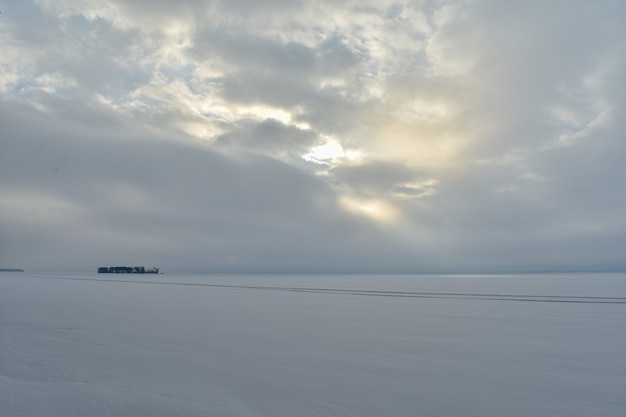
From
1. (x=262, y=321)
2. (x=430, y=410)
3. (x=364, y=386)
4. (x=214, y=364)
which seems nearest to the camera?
(x=430, y=410)

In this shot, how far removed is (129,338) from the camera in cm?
1305

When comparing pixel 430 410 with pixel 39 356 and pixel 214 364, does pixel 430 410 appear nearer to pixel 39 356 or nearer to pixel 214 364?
pixel 214 364

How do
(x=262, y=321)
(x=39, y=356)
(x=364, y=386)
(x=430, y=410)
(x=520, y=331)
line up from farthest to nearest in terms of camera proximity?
(x=262, y=321), (x=520, y=331), (x=39, y=356), (x=364, y=386), (x=430, y=410)

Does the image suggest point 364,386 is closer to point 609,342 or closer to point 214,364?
point 214,364

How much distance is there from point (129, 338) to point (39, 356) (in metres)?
2.95

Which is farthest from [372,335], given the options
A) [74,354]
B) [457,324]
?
[74,354]

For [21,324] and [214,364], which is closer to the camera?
[214,364]

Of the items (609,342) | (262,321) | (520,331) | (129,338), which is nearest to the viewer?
(609,342)

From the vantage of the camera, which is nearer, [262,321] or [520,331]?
[520,331]

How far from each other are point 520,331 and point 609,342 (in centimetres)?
271

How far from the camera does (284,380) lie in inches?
322

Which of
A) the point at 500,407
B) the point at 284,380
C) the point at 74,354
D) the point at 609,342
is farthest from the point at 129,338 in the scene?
the point at 609,342

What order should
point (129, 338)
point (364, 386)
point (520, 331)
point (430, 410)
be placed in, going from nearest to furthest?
point (430, 410)
point (364, 386)
point (129, 338)
point (520, 331)

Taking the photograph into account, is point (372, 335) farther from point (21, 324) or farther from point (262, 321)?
point (21, 324)
